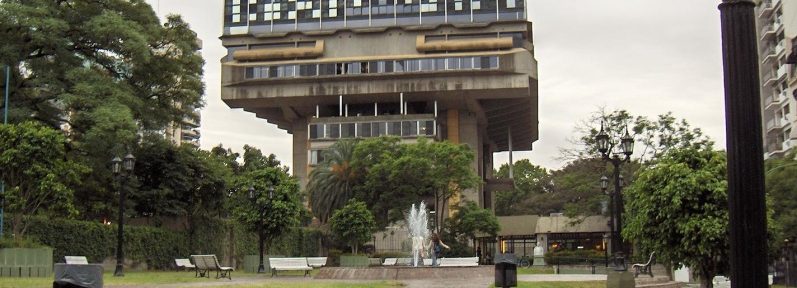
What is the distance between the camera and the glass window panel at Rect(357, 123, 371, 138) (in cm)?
7525

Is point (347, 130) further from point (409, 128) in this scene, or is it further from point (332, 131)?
point (409, 128)

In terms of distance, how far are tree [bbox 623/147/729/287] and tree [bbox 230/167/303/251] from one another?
2241 centimetres

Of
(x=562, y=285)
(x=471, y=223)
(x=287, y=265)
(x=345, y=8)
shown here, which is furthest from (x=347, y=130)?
(x=562, y=285)

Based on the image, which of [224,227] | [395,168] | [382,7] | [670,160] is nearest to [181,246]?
[224,227]

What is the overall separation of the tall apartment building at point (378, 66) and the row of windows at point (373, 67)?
89mm

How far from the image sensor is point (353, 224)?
158 ft

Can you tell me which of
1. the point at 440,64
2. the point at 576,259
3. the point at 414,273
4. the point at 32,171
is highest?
the point at 440,64

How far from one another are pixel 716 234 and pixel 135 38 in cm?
2731

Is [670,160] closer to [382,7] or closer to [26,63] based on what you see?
[26,63]

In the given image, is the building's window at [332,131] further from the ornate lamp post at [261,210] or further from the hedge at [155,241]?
the ornate lamp post at [261,210]

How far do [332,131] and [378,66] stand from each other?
7044 mm

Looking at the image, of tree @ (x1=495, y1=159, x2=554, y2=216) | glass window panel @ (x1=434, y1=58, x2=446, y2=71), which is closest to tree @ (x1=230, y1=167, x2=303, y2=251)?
glass window panel @ (x1=434, y1=58, x2=446, y2=71)

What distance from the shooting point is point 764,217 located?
4.16 m

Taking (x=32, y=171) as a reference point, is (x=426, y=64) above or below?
above
